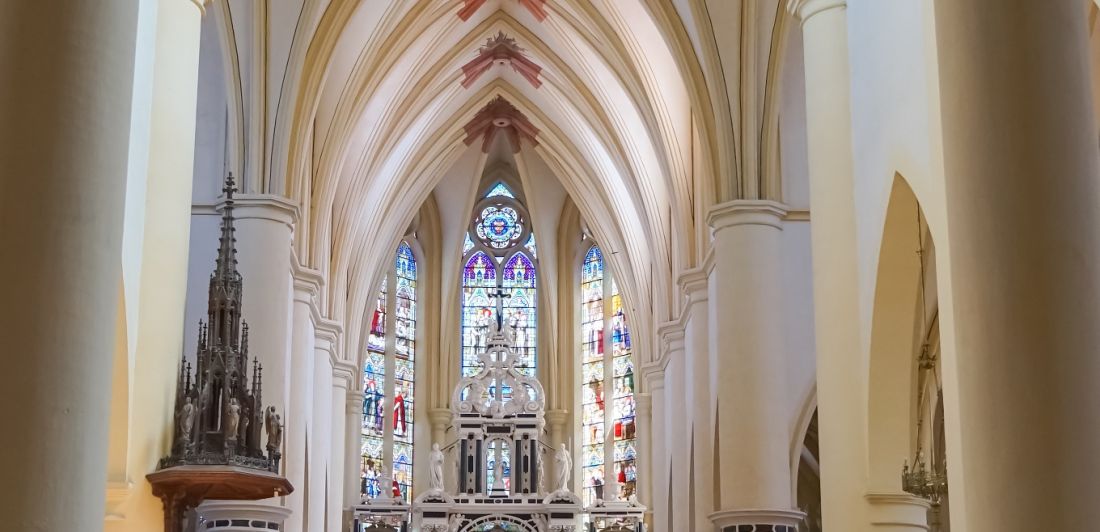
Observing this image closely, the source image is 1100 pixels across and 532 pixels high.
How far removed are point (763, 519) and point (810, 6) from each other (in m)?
6.08

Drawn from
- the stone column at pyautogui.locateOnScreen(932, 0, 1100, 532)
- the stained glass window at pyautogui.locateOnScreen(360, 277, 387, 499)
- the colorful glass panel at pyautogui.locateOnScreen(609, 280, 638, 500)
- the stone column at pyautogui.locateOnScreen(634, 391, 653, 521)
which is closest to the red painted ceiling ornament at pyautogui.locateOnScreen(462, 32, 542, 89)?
the stained glass window at pyautogui.locateOnScreen(360, 277, 387, 499)

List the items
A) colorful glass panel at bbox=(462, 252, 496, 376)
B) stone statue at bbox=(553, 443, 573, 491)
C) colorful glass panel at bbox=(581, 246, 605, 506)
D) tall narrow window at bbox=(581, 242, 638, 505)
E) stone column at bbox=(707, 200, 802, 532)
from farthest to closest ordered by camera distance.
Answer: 1. colorful glass panel at bbox=(462, 252, 496, 376)
2. colorful glass panel at bbox=(581, 246, 605, 506)
3. tall narrow window at bbox=(581, 242, 638, 505)
4. stone statue at bbox=(553, 443, 573, 491)
5. stone column at bbox=(707, 200, 802, 532)

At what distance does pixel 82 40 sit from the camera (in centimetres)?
532

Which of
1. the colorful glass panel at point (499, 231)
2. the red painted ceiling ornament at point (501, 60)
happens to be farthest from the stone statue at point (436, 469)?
the colorful glass panel at point (499, 231)

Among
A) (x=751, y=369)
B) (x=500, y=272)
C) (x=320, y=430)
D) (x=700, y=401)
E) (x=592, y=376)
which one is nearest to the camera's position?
(x=751, y=369)

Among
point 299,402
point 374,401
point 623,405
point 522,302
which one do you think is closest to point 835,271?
point 299,402

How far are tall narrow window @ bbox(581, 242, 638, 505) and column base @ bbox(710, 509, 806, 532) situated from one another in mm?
13016

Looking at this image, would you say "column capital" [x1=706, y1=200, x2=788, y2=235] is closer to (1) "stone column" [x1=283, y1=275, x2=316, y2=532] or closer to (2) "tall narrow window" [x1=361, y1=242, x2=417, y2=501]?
(1) "stone column" [x1=283, y1=275, x2=316, y2=532]

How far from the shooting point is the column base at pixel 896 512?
33.5 feet

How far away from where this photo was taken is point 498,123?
95.7 feet

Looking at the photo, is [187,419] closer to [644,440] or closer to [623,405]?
[644,440]

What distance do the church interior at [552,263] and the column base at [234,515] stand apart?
0.08 meters

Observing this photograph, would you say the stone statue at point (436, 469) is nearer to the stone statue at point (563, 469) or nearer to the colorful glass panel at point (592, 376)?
the stone statue at point (563, 469)

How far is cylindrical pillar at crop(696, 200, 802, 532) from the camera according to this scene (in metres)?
15.8
